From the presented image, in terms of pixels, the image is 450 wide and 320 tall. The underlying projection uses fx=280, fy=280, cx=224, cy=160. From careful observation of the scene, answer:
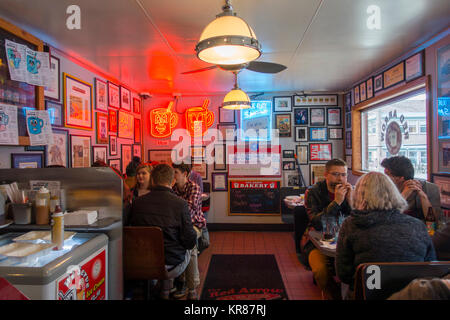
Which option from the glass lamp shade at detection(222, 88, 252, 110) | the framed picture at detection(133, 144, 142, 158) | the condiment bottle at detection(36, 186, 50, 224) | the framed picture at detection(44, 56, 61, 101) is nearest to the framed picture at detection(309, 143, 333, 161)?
the glass lamp shade at detection(222, 88, 252, 110)

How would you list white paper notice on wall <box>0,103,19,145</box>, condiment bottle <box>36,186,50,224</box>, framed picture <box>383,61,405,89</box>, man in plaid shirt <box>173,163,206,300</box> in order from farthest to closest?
1. framed picture <box>383,61,405,89</box>
2. man in plaid shirt <box>173,163,206,300</box>
3. white paper notice on wall <box>0,103,19,145</box>
4. condiment bottle <box>36,186,50,224</box>

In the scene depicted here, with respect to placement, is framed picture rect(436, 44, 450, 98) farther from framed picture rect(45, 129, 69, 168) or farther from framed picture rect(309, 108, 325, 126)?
framed picture rect(45, 129, 69, 168)

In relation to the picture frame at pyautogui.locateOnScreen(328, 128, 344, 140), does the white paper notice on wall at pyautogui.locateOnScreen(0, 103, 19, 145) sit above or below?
below

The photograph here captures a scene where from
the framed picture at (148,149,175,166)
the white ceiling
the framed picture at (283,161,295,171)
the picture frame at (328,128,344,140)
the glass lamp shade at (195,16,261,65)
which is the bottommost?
the framed picture at (283,161,295,171)

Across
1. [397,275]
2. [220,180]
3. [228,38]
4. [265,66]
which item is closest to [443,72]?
[265,66]

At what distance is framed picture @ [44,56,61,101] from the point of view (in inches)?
121

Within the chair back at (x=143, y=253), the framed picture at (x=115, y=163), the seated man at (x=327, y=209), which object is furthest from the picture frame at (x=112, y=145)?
the seated man at (x=327, y=209)

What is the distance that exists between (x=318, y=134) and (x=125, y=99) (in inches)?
152

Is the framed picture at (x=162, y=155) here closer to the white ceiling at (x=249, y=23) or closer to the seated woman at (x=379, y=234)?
the white ceiling at (x=249, y=23)

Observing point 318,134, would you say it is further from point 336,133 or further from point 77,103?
point 77,103

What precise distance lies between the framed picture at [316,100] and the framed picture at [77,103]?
392cm

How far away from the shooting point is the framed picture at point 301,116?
230 inches

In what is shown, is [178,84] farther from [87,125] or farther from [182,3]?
[182,3]

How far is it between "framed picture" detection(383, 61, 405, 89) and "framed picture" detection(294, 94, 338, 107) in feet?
5.64
